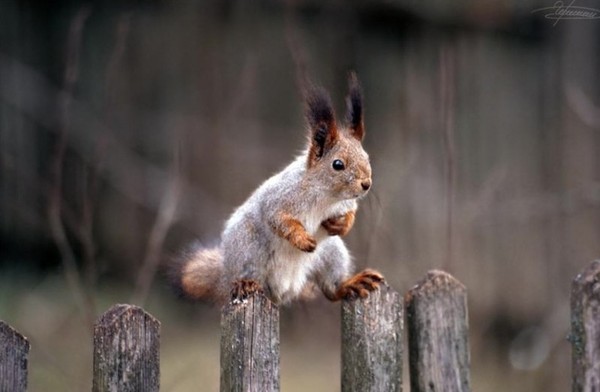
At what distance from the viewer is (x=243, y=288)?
274 centimetres

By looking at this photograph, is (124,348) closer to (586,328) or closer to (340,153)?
(340,153)

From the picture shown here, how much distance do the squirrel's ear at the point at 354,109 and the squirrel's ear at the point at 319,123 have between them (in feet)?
0.19

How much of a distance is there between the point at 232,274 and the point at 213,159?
217cm

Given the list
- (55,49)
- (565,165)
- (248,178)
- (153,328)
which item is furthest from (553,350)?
(153,328)

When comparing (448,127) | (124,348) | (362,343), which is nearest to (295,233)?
(362,343)

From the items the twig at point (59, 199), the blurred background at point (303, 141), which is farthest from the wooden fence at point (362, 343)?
the blurred background at point (303, 141)

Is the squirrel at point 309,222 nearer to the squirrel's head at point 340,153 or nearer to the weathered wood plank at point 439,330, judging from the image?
the squirrel's head at point 340,153

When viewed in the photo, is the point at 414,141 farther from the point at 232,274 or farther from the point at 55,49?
the point at 232,274

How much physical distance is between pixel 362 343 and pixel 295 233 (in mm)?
459

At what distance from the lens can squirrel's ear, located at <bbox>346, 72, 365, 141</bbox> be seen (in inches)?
108

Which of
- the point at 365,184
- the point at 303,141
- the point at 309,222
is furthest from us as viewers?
the point at 303,141

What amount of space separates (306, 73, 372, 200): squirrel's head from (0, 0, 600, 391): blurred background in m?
1.93

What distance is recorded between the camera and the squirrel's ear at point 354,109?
2738 millimetres

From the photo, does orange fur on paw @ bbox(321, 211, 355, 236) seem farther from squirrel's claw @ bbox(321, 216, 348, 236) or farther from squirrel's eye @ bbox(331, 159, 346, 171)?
squirrel's eye @ bbox(331, 159, 346, 171)
